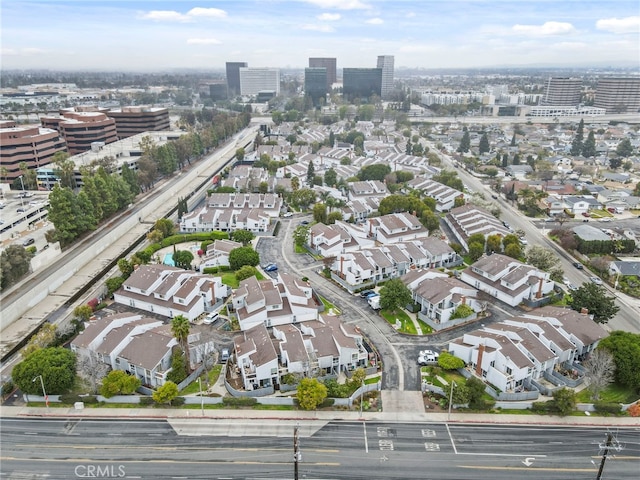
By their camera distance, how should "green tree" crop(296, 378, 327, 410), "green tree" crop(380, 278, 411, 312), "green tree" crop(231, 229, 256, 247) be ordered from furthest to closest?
"green tree" crop(231, 229, 256, 247), "green tree" crop(380, 278, 411, 312), "green tree" crop(296, 378, 327, 410)

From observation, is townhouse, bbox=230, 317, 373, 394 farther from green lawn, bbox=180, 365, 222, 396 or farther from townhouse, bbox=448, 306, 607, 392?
townhouse, bbox=448, 306, 607, 392

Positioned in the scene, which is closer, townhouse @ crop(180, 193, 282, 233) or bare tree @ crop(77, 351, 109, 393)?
bare tree @ crop(77, 351, 109, 393)

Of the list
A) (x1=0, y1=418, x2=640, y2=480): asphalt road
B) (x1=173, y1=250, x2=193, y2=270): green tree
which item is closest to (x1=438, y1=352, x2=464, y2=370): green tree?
(x1=0, y1=418, x2=640, y2=480): asphalt road

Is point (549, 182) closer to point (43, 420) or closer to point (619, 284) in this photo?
point (619, 284)

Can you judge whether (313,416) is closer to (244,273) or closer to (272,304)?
(272,304)

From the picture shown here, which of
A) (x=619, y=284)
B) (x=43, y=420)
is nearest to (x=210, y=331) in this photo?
(x=43, y=420)

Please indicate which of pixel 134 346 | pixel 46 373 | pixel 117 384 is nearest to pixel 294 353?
pixel 134 346
